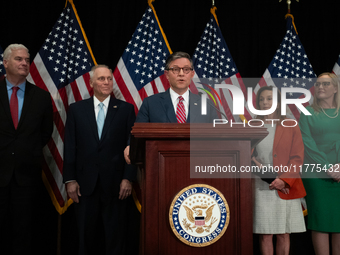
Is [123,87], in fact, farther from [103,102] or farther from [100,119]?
[100,119]

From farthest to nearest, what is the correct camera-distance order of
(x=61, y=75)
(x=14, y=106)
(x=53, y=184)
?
(x=61, y=75) < (x=53, y=184) < (x=14, y=106)

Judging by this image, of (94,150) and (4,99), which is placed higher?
(4,99)

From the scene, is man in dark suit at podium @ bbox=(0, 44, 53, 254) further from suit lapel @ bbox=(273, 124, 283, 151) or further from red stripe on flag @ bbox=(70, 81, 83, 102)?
suit lapel @ bbox=(273, 124, 283, 151)

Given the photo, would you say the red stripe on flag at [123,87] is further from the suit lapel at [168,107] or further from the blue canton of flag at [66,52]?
the suit lapel at [168,107]

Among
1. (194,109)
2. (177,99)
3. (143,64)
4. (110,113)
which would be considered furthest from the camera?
(143,64)

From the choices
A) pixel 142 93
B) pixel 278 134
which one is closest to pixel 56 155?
pixel 142 93

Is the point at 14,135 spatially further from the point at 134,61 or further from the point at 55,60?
the point at 134,61

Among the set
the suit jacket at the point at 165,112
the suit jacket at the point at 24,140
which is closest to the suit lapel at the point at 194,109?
the suit jacket at the point at 165,112

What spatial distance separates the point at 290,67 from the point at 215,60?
799 millimetres

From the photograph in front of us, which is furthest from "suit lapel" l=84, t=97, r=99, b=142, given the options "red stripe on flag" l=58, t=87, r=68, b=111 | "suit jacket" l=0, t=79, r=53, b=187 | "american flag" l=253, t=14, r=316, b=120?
"american flag" l=253, t=14, r=316, b=120

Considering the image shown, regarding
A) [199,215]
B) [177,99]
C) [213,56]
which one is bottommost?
[199,215]

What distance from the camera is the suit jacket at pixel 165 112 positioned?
79.4 inches

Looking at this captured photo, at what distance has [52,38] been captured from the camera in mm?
3172

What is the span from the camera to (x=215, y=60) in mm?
3371
